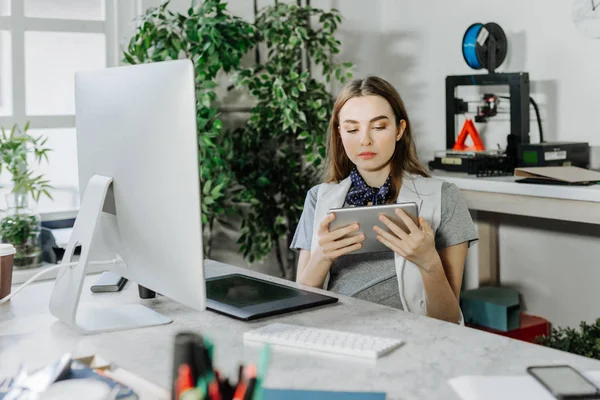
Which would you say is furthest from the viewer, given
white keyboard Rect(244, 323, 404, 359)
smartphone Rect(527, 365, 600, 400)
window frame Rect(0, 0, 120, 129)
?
window frame Rect(0, 0, 120, 129)

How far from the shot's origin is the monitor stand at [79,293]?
4.65 feet

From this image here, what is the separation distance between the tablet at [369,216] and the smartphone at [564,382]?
538 mm

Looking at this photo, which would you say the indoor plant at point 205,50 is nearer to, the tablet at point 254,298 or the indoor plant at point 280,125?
the indoor plant at point 280,125

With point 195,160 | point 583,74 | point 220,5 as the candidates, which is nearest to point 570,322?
point 583,74

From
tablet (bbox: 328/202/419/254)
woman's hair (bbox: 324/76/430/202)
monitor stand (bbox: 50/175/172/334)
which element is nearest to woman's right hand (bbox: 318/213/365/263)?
tablet (bbox: 328/202/419/254)

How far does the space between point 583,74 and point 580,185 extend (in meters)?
0.63

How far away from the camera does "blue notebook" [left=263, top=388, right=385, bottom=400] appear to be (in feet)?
3.34

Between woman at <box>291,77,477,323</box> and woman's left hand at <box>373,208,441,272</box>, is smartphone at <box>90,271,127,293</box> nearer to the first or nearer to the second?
woman at <box>291,77,477,323</box>

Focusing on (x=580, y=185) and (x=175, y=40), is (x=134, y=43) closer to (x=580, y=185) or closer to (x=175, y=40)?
(x=175, y=40)

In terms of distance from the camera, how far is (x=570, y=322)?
314cm

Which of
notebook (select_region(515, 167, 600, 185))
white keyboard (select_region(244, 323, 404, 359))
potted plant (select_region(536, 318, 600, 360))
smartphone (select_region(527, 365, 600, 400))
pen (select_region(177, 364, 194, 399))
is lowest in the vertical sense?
potted plant (select_region(536, 318, 600, 360))

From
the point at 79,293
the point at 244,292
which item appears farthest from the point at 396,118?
the point at 79,293

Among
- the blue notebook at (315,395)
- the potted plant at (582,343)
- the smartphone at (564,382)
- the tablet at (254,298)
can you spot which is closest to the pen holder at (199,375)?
the blue notebook at (315,395)

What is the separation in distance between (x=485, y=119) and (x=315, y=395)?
8.17ft
